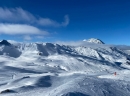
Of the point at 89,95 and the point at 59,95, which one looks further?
the point at 89,95

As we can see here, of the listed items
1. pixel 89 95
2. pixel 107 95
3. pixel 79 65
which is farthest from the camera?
pixel 79 65

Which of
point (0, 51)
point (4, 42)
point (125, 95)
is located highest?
point (4, 42)

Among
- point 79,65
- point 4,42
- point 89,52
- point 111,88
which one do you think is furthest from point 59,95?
point 89,52

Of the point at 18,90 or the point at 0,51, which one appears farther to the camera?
the point at 0,51

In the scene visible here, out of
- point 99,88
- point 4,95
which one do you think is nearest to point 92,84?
point 99,88

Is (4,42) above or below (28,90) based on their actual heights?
above

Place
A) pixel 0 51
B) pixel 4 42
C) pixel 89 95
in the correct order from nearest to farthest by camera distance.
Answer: pixel 89 95
pixel 0 51
pixel 4 42

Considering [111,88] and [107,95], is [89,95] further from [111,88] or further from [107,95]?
[111,88]

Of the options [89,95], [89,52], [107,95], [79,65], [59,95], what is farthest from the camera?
[89,52]

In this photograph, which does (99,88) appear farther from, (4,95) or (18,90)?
(4,95)
